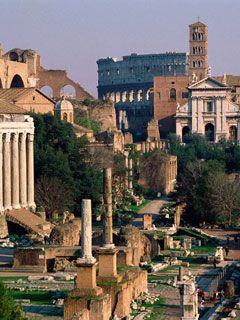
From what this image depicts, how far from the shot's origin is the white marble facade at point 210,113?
13588 cm

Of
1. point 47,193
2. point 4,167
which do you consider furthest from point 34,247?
point 47,193

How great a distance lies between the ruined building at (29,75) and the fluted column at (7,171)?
36.3m

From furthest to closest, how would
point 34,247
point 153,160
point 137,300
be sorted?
point 153,160
point 34,247
point 137,300

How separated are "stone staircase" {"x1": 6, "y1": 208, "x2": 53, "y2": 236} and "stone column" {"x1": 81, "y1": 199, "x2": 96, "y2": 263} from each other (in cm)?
2050

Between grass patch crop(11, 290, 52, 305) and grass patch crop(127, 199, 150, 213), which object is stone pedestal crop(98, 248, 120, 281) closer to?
grass patch crop(11, 290, 52, 305)

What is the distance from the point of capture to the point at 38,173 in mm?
73812

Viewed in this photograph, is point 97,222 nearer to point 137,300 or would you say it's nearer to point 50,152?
point 50,152

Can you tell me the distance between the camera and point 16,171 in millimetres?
67688

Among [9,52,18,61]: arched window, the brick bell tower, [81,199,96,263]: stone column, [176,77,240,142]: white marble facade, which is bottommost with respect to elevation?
[81,199,96,263]: stone column

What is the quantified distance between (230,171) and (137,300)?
5079 centimetres

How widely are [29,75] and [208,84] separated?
24.3m

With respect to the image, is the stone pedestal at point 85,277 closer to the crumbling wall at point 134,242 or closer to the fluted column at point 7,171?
the crumbling wall at point 134,242

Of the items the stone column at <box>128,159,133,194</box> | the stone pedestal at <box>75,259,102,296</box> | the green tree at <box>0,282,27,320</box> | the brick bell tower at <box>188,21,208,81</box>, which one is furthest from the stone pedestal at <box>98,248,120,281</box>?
the brick bell tower at <box>188,21,208,81</box>

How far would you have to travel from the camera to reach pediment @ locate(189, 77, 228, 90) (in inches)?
5359
